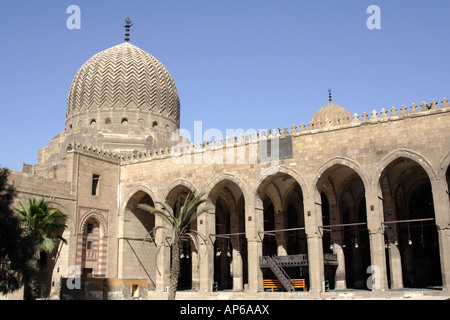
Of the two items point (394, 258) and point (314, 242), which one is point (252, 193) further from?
point (394, 258)

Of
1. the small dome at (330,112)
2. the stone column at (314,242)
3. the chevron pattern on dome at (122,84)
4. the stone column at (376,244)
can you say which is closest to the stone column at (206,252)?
the stone column at (314,242)

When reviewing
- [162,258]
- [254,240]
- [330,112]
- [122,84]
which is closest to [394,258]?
[254,240]

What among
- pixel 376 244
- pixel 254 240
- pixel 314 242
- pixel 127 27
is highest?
pixel 127 27

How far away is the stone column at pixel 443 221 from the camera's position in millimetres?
16688

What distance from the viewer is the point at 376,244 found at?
1823 centimetres

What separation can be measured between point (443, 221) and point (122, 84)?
18.9 m

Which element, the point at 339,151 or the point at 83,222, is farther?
the point at 83,222

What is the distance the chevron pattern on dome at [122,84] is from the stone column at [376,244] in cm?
1486

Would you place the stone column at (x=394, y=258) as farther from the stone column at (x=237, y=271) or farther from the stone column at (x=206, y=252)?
the stone column at (x=206, y=252)

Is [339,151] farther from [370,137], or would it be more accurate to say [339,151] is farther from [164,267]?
[164,267]

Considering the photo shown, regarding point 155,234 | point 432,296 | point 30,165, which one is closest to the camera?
point 432,296
